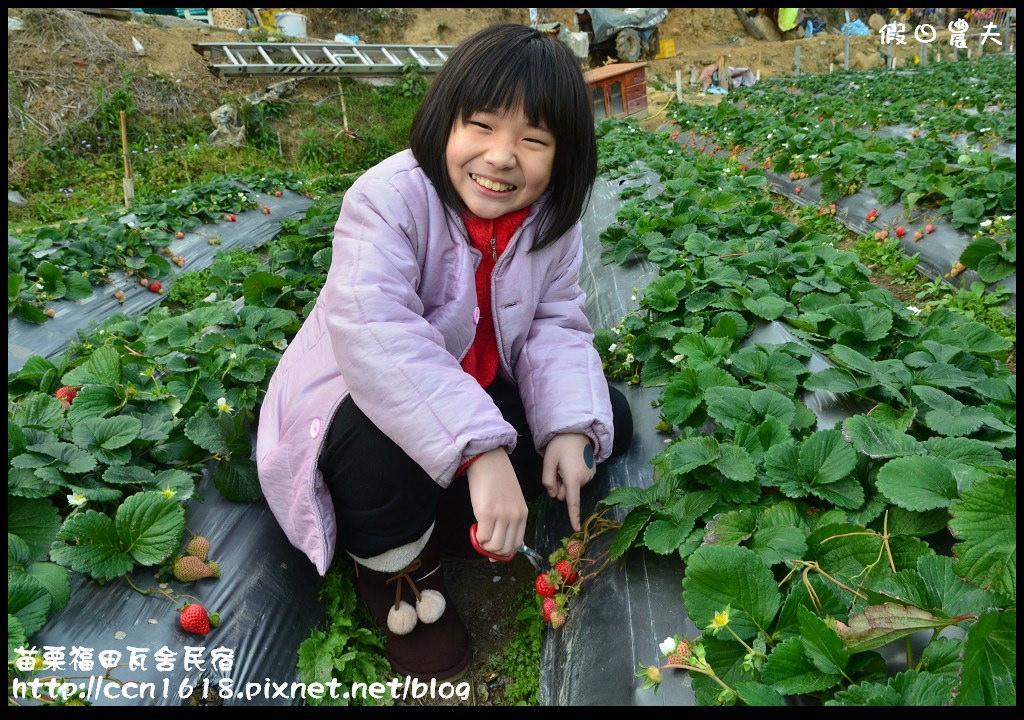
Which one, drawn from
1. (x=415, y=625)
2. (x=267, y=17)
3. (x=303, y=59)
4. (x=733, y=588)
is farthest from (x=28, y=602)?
(x=267, y=17)

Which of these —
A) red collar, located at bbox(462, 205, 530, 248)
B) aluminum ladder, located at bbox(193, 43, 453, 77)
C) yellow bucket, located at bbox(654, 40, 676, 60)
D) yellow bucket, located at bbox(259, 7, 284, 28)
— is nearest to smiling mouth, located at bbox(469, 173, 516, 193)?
red collar, located at bbox(462, 205, 530, 248)

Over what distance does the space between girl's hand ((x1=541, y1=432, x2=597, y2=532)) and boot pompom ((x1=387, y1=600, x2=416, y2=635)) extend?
47 centimetres

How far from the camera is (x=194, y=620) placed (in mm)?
1412

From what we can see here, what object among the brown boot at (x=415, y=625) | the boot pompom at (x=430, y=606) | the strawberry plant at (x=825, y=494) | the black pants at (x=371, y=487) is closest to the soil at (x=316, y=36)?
the brown boot at (x=415, y=625)

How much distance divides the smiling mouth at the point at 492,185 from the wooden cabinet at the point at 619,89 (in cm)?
1115

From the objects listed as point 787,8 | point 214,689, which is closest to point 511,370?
point 214,689

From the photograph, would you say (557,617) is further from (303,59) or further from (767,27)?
(767,27)

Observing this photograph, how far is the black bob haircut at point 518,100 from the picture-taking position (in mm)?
1379

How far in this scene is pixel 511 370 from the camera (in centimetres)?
178

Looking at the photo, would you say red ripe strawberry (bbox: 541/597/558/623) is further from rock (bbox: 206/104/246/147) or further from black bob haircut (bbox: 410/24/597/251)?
rock (bbox: 206/104/246/147)

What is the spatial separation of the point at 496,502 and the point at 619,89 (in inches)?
482

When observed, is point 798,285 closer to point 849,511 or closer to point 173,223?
point 849,511

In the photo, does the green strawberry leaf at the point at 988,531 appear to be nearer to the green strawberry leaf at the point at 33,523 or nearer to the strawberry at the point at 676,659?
the strawberry at the point at 676,659

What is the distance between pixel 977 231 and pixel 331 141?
965 cm
